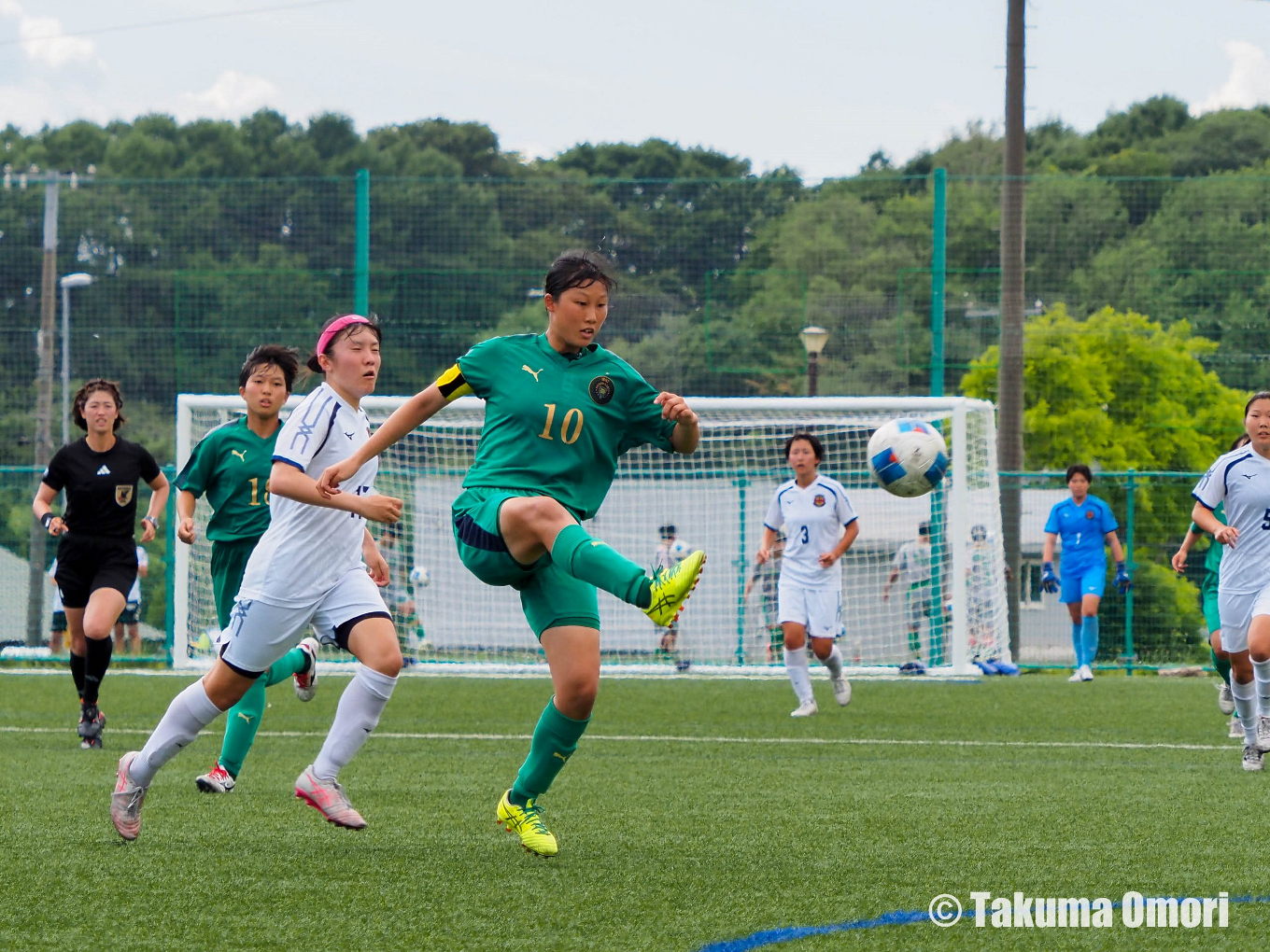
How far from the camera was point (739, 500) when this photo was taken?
15.8 m

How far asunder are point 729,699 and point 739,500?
3442mm

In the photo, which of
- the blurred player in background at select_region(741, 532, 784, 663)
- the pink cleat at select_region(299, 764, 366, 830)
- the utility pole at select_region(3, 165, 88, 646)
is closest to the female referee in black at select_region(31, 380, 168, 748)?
the pink cleat at select_region(299, 764, 366, 830)

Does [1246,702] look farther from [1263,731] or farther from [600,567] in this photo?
[600,567]

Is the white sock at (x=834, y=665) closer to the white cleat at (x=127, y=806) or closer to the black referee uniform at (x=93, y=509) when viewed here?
the black referee uniform at (x=93, y=509)

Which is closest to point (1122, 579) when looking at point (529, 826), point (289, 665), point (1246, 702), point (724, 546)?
point (724, 546)

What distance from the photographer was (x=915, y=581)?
47.3 ft

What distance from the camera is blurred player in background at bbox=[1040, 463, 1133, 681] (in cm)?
1543

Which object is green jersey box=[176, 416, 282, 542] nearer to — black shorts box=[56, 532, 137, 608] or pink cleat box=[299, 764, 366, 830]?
black shorts box=[56, 532, 137, 608]

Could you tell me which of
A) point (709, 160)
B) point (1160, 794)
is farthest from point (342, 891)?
point (709, 160)

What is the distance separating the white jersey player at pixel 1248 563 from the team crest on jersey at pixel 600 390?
4081 mm

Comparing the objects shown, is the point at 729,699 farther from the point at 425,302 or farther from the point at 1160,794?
the point at 425,302

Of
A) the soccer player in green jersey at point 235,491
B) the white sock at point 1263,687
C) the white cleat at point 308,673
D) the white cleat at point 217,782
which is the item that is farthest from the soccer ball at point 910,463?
→ the white cleat at point 217,782

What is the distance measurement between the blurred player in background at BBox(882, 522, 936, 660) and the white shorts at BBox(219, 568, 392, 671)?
9372 mm

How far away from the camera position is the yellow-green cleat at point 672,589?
443 centimetres
